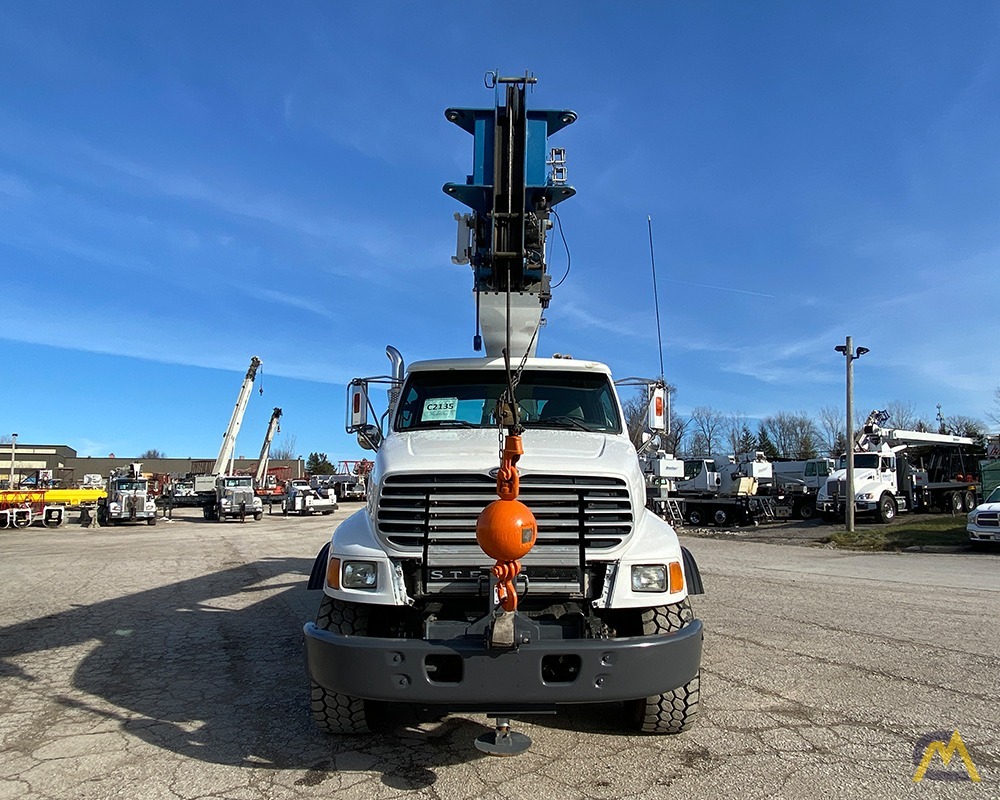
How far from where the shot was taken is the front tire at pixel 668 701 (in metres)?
3.94

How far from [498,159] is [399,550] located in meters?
2.81

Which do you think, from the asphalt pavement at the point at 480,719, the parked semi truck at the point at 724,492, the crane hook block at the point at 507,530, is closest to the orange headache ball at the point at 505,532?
the crane hook block at the point at 507,530

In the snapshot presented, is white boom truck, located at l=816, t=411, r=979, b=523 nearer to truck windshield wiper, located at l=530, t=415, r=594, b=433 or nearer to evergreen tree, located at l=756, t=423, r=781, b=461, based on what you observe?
truck windshield wiper, located at l=530, t=415, r=594, b=433

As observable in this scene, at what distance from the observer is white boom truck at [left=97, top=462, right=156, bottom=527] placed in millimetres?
32500

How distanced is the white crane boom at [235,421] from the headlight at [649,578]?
1645 inches

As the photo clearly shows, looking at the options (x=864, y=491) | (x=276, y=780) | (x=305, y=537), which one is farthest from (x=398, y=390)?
(x=864, y=491)

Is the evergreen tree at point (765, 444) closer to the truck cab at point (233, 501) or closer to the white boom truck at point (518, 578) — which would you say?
the truck cab at point (233, 501)

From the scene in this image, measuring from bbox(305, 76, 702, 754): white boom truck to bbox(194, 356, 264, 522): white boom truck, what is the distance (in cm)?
3239

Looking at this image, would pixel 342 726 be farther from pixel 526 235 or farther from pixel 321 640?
pixel 526 235

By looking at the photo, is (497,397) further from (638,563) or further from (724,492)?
(724,492)

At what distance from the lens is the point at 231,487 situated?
37312 millimetres

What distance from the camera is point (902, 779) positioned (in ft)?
11.7

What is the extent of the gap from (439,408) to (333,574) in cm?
178

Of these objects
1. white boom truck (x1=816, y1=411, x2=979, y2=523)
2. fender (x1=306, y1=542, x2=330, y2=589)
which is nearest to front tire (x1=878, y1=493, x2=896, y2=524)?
white boom truck (x1=816, y1=411, x2=979, y2=523)
